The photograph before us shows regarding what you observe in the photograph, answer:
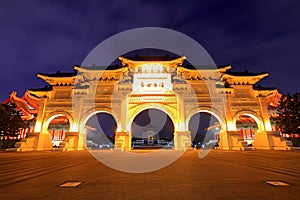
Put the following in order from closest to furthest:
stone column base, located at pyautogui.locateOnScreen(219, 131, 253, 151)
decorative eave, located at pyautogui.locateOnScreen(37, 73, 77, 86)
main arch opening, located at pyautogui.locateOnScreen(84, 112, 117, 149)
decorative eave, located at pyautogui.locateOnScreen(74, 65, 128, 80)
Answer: stone column base, located at pyautogui.locateOnScreen(219, 131, 253, 151)
decorative eave, located at pyautogui.locateOnScreen(74, 65, 128, 80)
decorative eave, located at pyautogui.locateOnScreen(37, 73, 77, 86)
main arch opening, located at pyautogui.locateOnScreen(84, 112, 117, 149)

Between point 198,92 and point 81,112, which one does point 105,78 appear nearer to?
point 81,112

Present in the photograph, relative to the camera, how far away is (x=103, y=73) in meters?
22.2

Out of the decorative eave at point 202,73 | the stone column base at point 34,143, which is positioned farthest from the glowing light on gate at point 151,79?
the stone column base at point 34,143

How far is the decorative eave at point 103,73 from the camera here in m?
21.7

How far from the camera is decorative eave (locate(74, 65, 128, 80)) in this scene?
21703mm

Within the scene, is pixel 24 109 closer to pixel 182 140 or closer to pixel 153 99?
pixel 153 99

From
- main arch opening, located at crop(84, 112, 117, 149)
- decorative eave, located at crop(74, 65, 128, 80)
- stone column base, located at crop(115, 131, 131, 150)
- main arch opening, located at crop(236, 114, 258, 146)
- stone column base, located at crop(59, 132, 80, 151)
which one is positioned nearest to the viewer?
stone column base, located at crop(115, 131, 131, 150)

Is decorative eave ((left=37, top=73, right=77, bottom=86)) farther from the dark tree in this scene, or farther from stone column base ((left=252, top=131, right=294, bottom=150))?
stone column base ((left=252, top=131, right=294, bottom=150))

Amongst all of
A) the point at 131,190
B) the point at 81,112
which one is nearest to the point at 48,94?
the point at 81,112

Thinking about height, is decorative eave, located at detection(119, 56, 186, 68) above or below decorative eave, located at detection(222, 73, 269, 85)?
above

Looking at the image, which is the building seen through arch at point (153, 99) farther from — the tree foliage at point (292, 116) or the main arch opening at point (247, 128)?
A: the main arch opening at point (247, 128)

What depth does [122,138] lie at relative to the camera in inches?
746

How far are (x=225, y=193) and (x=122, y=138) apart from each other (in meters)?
16.7

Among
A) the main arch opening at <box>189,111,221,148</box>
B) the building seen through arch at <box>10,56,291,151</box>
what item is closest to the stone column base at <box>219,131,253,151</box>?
the building seen through arch at <box>10,56,291,151</box>
